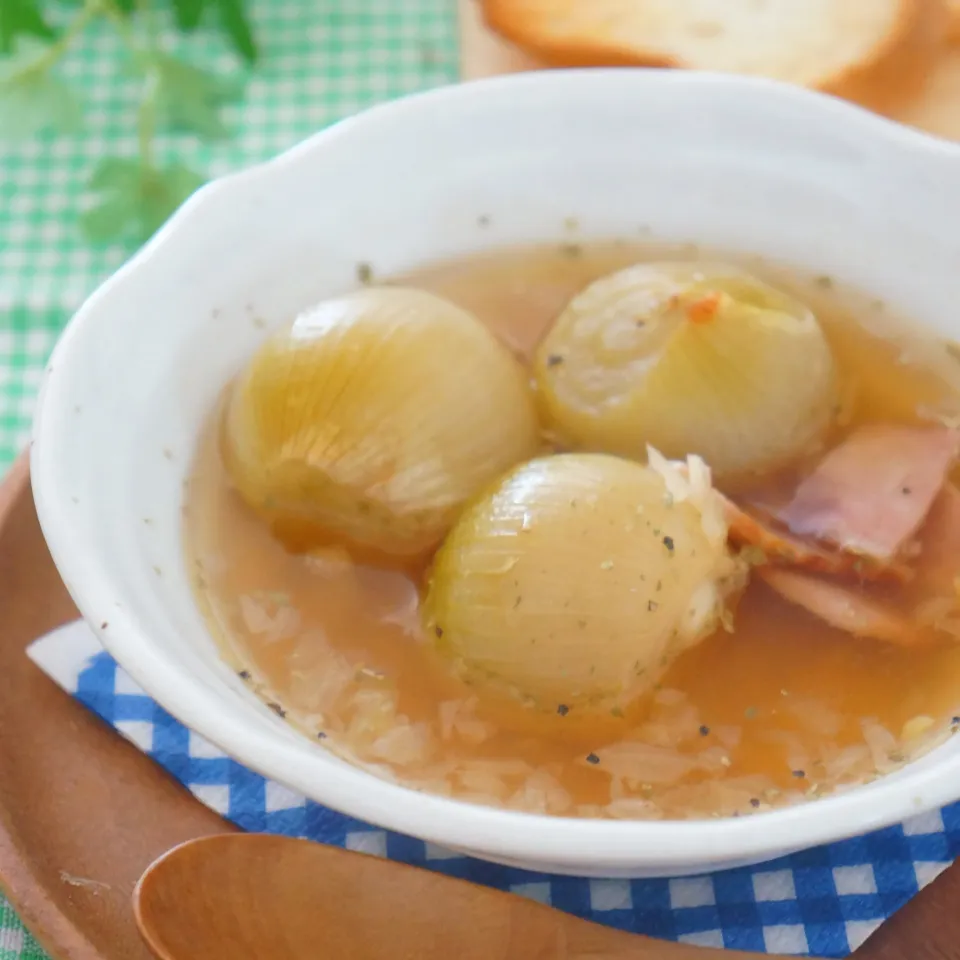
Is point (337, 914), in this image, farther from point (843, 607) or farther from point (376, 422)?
point (843, 607)

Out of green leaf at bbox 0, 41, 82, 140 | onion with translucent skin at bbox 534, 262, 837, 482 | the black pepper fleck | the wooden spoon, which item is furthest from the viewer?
green leaf at bbox 0, 41, 82, 140

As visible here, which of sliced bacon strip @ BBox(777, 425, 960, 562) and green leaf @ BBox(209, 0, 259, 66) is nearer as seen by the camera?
sliced bacon strip @ BBox(777, 425, 960, 562)

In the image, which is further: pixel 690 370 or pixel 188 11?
pixel 188 11

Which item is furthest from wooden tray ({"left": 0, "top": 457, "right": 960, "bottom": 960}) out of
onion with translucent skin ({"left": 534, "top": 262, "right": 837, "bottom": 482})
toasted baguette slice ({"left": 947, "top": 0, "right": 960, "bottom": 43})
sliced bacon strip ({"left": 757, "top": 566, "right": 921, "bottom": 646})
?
toasted baguette slice ({"left": 947, "top": 0, "right": 960, "bottom": 43})

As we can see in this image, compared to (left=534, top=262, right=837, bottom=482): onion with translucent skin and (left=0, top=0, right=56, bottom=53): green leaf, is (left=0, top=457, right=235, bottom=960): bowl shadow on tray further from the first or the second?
(left=0, top=0, right=56, bottom=53): green leaf

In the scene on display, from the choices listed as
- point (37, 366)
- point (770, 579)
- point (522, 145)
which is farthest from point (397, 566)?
point (37, 366)

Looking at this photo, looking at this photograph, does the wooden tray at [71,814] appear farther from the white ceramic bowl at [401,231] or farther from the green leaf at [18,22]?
the green leaf at [18,22]

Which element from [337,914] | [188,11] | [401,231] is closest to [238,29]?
[188,11]
